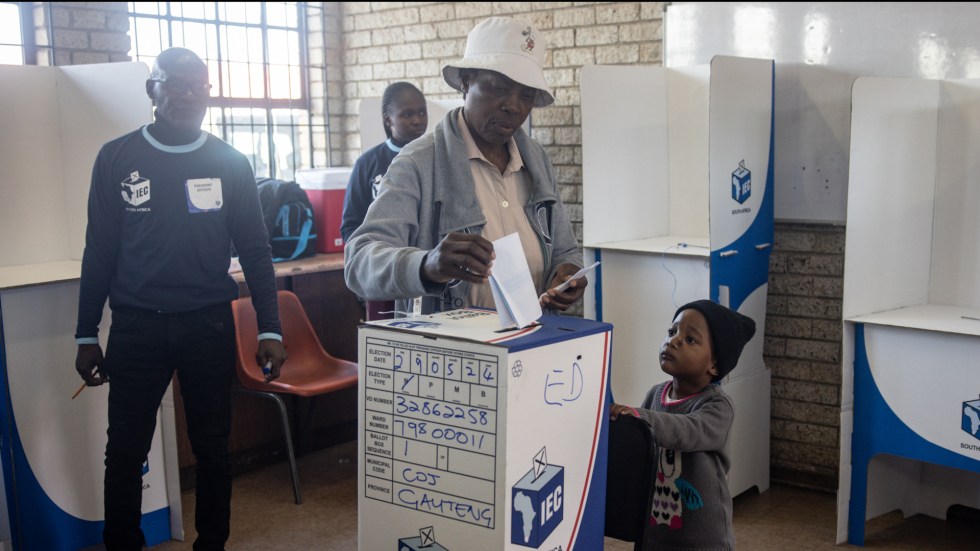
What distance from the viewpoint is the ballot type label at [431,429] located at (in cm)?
130

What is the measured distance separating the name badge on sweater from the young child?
127 centimetres

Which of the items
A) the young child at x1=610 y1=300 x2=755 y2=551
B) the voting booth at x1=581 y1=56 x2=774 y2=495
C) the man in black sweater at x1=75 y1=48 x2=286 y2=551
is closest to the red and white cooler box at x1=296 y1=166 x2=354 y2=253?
the voting booth at x1=581 y1=56 x2=774 y2=495

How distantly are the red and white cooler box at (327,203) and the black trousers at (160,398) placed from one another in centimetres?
164

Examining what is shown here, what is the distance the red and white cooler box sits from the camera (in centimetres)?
416

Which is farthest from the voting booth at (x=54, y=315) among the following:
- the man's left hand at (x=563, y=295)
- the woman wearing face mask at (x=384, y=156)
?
the man's left hand at (x=563, y=295)

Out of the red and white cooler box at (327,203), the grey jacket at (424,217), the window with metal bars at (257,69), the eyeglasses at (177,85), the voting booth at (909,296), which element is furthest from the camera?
the window with metal bars at (257,69)

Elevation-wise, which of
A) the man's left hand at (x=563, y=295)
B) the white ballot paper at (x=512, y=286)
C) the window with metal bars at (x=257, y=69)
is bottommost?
the man's left hand at (x=563, y=295)

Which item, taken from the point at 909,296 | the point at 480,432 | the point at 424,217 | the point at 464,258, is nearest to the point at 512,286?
the point at 464,258

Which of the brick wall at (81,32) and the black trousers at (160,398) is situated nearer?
the black trousers at (160,398)

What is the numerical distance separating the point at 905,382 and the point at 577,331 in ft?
5.98

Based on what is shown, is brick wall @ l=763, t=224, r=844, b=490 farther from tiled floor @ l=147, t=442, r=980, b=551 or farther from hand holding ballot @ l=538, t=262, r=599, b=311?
hand holding ballot @ l=538, t=262, r=599, b=311

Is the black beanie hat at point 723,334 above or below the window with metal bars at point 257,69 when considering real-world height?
below

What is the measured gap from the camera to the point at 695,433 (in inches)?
76.2

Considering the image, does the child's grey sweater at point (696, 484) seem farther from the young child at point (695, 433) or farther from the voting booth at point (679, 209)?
the voting booth at point (679, 209)
